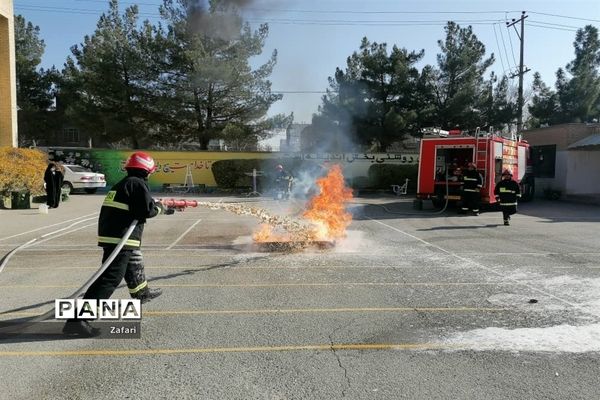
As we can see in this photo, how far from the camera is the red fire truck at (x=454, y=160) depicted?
50.6ft

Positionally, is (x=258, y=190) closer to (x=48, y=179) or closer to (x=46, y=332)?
(x=48, y=179)

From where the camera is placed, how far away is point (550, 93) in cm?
3631

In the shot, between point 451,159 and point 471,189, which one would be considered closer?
point 471,189

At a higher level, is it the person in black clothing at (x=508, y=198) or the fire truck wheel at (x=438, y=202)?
the person in black clothing at (x=508, y=198)

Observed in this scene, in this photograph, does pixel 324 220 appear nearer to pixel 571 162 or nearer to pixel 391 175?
pixel 391 175

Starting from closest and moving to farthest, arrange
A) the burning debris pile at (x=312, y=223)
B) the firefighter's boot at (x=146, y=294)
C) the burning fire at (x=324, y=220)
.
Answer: the firefighter's boot at (x=146, y=294) < the burning debris pile at (x=312, y=223) < the burning fire at (x=324, y=220)

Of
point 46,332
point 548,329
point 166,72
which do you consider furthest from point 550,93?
point 46,332

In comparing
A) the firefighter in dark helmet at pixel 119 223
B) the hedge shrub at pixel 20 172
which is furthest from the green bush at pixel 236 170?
the firefighter in dark helmet at pixel 119 223

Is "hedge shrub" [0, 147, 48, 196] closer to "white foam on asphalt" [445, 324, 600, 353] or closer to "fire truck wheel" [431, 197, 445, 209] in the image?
"fire truck wheel" [431, 197, 445, 209]

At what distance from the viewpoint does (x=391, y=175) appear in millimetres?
26391

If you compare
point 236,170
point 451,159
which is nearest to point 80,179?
point 236,170

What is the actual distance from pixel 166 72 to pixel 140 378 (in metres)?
27.5

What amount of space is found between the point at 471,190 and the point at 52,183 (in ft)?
44.0

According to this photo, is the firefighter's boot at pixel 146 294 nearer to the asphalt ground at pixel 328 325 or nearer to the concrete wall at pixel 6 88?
the asphalt ground at pixel 328 325
